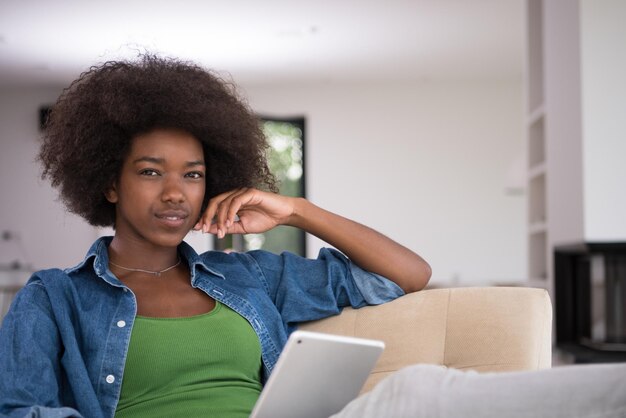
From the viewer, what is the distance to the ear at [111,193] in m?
1.85

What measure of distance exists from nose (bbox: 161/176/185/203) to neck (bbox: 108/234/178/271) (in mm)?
129

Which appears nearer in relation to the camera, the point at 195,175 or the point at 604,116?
the point at 195,175

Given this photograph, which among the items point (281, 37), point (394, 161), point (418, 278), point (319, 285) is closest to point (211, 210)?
point (319, 285)

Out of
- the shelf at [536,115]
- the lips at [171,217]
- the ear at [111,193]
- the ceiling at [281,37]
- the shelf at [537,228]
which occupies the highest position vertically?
the ceiling at [281,37]

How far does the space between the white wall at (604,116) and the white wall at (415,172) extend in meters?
5.07

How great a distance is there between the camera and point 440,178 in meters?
9.98

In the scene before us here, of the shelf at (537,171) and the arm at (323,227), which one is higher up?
the shelf at (537,171)

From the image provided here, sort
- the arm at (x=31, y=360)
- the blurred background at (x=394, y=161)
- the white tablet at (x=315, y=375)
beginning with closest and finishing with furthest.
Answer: the white tablet at (x=315, y=375) → the arm at (x=31, y=360) → the blurred background at (x=394, y=161)

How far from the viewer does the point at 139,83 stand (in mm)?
1830

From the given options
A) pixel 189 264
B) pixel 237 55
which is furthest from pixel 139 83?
pixel 237 55

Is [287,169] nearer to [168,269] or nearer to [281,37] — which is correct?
[281,37]

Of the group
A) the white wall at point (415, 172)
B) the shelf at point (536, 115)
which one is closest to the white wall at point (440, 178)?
the white wall at point (415, 172)

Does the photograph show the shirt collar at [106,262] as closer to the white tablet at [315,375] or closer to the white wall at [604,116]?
the white tablet at [315,375]

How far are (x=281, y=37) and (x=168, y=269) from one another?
6.43 m
